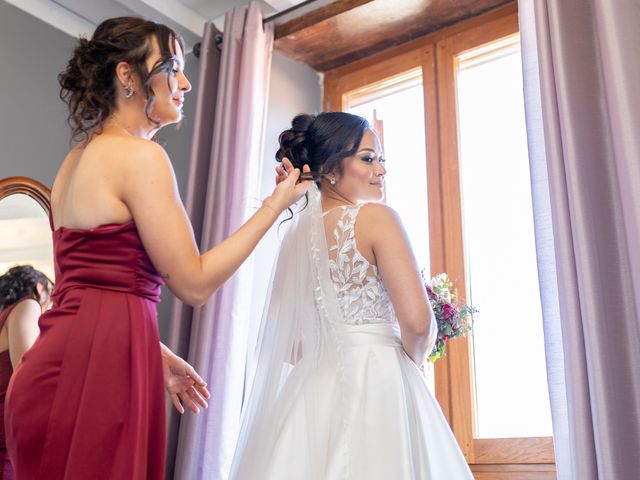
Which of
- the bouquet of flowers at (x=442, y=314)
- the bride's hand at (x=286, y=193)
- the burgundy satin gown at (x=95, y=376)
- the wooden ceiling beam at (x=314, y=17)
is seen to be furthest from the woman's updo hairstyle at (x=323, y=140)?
the wooden ceiling beam at (x=314, y=17)

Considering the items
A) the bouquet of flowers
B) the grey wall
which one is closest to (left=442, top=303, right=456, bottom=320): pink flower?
the bouquet of flowers

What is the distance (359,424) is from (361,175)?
0.80m

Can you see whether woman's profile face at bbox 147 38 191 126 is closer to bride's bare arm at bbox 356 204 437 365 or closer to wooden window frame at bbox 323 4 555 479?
bride's bare arm at bbox 356 204 437 365

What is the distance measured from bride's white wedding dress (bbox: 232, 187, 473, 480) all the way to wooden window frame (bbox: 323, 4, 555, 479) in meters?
1.17

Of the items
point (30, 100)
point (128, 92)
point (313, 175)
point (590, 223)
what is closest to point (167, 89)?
point (128, 92)

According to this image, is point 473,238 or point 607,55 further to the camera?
point 473,238

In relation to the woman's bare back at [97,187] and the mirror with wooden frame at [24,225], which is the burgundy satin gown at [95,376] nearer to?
the woman's bare back at [97,187]

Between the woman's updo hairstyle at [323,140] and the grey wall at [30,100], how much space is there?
188cm

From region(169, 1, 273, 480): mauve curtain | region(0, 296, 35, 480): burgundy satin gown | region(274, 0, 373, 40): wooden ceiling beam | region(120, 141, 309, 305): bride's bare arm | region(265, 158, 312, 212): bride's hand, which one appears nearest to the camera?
region(120, 141, 309, 305): bride's bare arm

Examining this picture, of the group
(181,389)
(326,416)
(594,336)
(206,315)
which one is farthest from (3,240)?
(594,336)

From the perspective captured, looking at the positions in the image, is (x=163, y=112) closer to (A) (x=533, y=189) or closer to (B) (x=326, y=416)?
(B) (x=326, y=416)

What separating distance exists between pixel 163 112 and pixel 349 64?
2.57m

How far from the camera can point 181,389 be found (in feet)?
6.07

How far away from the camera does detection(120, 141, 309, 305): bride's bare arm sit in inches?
59.4
